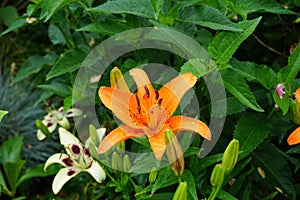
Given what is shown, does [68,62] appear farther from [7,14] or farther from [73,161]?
[7,14]

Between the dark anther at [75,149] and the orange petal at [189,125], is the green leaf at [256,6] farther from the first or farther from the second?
the dark anther at [75,149]

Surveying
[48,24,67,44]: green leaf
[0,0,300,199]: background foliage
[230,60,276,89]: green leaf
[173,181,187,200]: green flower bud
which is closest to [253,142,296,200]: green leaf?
[0,0,300,199]: background foliage

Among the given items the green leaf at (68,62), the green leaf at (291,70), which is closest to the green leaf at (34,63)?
the green leaf at (68,62)

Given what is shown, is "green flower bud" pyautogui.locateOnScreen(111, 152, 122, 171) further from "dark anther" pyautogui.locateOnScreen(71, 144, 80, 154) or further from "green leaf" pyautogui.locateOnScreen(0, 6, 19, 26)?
"green leaf" pyautogui.locateOnScreen(0, 6, 19, 26)

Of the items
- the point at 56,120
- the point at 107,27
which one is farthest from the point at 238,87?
the point at 56,120

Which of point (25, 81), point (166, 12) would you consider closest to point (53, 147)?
point (25, 81)
